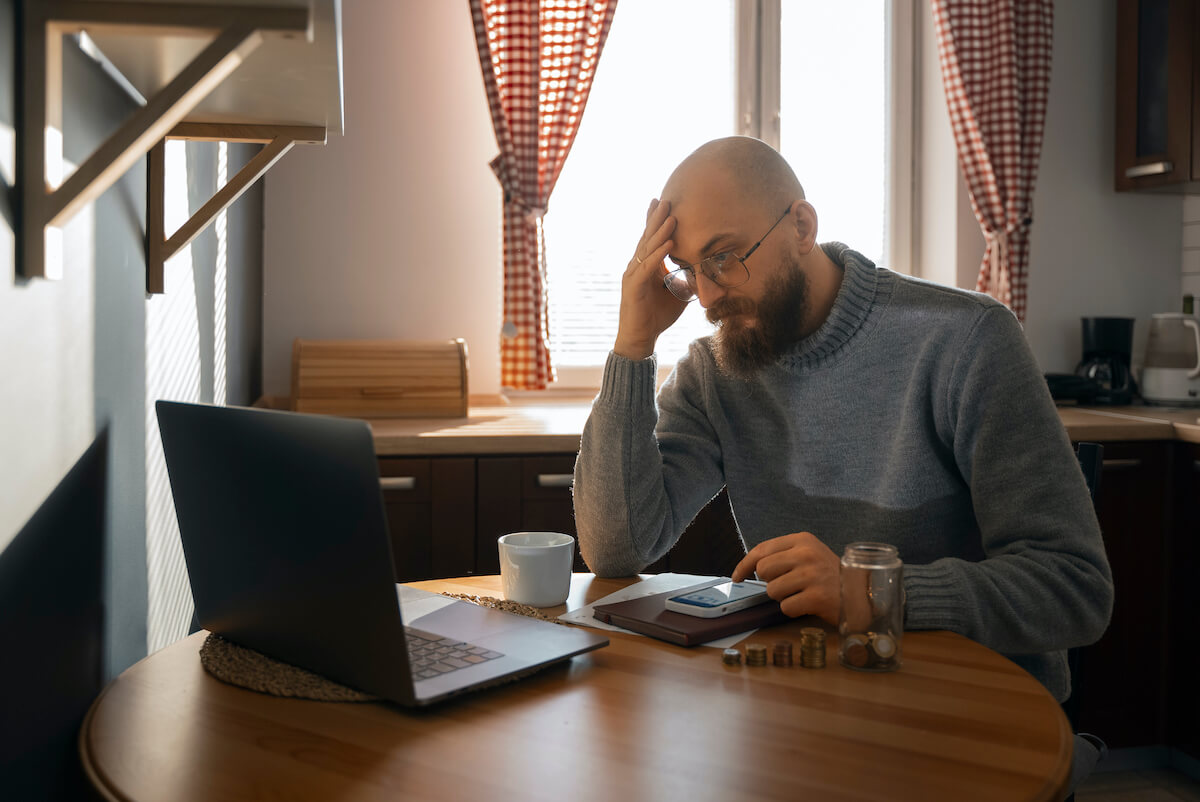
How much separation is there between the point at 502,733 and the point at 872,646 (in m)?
0.37

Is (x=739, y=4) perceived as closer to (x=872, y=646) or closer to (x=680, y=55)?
(x=680, y=55)

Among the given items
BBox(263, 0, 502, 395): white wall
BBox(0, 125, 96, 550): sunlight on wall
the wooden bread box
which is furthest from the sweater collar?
BBox(263, 0, 502, 395): white wall

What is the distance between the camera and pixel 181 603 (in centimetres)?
143

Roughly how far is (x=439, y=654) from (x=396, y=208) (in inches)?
81.5

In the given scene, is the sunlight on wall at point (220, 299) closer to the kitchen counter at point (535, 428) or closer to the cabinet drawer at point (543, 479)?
the kitchen counter at point (535, 428)

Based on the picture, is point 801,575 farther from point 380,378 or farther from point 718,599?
point 380,378

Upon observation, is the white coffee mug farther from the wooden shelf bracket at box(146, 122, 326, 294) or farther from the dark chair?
the dark chair

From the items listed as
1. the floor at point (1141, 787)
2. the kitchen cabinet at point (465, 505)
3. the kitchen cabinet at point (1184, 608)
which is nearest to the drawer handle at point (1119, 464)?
the kitchen cabinet at point (1184, 608)

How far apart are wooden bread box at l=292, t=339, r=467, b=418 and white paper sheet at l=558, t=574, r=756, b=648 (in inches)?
48.7

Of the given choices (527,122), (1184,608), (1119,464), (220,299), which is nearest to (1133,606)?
(1184,608)

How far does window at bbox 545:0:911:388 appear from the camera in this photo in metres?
2.96

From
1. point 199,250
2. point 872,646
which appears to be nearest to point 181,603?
point 199,250

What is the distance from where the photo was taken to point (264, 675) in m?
0.87

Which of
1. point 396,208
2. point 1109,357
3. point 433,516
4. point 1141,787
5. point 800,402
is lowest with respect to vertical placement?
point 1141,787
